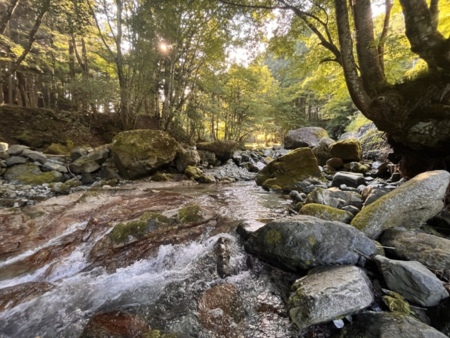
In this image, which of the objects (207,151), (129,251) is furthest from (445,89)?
(207,151)

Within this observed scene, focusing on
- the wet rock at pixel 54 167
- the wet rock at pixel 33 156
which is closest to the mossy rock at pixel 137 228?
the wet rock at pixel 54 167

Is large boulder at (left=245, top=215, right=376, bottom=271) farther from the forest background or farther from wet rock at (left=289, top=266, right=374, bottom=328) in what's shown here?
the forest background

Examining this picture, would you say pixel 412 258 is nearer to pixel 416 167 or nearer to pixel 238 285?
pixel 238 285

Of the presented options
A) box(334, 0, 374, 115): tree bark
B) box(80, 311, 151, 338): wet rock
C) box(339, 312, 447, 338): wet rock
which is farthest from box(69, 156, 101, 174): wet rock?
box(339, 312, 447, 338): wet rock

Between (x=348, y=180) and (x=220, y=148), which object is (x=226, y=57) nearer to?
(x=220, y=148)

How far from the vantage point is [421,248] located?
256 centimetres

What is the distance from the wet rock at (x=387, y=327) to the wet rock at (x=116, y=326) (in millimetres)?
1746

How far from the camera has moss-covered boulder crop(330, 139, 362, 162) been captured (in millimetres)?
9086

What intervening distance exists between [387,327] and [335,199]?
10.4 feet

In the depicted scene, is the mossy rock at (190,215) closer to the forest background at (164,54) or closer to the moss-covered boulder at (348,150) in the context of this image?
the forest background at (164,54)

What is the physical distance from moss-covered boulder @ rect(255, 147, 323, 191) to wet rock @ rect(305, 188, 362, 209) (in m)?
2.04

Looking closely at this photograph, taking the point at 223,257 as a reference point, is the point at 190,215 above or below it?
above

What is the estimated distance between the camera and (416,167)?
16.1 ft

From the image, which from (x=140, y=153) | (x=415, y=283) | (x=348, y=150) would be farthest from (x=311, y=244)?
(x=348, y=150)
